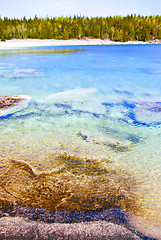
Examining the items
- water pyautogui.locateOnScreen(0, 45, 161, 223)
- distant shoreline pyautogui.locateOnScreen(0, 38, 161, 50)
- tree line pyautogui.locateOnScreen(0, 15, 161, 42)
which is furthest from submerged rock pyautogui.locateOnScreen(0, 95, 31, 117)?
tree line pyautogui.locateOnScreen(0, 15, 161, 42)

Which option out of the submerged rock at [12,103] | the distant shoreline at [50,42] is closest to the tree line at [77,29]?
the distant shoreline at [50,42]

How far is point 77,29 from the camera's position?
91.8 meters

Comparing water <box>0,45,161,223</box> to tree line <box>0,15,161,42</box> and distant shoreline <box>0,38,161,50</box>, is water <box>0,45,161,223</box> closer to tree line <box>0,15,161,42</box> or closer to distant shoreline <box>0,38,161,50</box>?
distant shoreline <box>0,38,161,50</box>

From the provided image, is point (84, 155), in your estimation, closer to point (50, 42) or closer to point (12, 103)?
point (12, 103)

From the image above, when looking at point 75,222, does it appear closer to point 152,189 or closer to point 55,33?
point 152,189

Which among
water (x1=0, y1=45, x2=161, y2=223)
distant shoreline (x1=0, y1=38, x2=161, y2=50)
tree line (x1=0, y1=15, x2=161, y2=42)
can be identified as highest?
tree line (x1=0, y1=15, x2=161, y2=42)

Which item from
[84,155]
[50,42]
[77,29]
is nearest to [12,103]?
[84,155]

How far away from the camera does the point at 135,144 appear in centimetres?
589

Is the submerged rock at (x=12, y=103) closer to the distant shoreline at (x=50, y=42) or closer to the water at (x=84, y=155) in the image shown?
the water at (x=84, y=155)

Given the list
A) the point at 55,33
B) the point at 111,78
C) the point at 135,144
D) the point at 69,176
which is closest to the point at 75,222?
the point at 69,176

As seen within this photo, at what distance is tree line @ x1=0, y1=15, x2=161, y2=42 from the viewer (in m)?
85.2

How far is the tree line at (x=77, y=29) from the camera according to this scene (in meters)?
85.2

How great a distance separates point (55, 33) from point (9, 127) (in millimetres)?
93178

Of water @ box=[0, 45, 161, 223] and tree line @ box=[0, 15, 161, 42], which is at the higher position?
tree line @ box=[0, 15, 161, 42]
